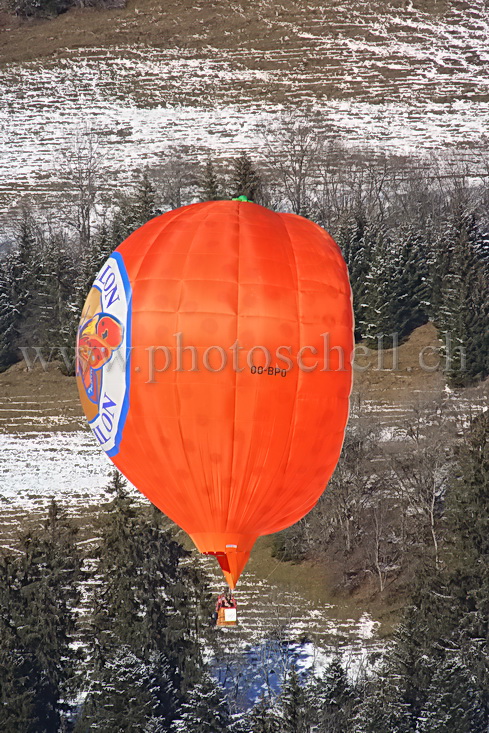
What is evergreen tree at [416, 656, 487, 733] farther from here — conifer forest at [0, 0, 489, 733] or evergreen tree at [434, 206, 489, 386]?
evergreen tree at [434, 206, 489, 386]

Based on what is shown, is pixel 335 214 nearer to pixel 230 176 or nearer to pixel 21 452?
pixel 230 176

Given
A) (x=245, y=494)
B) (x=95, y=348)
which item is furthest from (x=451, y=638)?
(x=95, y=348)

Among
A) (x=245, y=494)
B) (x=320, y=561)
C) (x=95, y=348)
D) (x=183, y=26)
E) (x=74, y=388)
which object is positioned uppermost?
(x=95, y=348)

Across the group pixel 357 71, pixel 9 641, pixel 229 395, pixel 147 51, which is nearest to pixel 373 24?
pixel 357 71

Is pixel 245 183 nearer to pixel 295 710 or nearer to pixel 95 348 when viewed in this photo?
pixel 295 710

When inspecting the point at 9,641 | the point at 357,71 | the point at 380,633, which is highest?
the point at 357,71

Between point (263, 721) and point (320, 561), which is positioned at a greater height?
point (263, 721)
